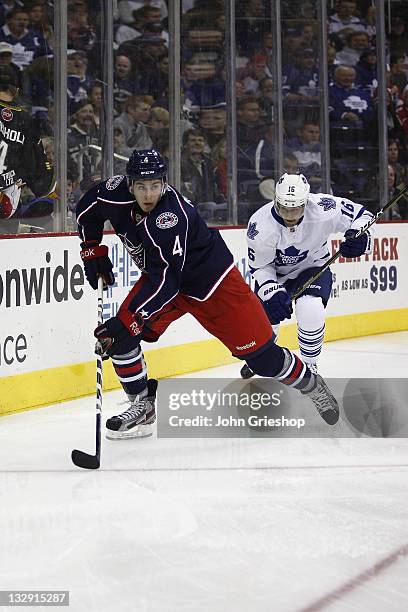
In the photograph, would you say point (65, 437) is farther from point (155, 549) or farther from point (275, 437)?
point (155, 549)

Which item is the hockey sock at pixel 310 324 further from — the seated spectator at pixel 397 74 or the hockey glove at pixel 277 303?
the seated spectator at pixel 397 74

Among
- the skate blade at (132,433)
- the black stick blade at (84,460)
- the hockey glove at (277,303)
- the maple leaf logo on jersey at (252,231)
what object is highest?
the maple leaf logo on jersey at (252,231)

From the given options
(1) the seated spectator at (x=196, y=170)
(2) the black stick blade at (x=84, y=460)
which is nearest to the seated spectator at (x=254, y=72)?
(1) the seated spectator at (x=196, y=170)

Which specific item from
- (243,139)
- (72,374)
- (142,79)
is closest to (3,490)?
(72,374)

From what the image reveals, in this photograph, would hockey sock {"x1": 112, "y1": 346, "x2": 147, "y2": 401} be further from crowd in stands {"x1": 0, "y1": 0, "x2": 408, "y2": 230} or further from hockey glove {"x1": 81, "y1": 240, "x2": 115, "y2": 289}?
crowd in stands {"x1": 0, "y1": 0, "x2": 408, "y2": 230}

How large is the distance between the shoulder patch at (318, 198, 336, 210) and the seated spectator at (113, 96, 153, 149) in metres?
1.76

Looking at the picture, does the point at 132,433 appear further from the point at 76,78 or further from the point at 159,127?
the point at 159,127

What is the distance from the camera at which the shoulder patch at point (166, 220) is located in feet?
13.3

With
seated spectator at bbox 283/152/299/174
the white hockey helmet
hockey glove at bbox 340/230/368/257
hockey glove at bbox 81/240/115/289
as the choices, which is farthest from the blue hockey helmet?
seated spectator at bbox 283/152/299/174

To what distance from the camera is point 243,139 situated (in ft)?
25.7

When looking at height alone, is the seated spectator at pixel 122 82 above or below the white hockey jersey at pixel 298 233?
above

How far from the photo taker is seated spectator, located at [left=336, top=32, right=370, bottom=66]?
8.92 meters

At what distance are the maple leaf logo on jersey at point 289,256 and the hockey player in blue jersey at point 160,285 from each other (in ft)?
2.31

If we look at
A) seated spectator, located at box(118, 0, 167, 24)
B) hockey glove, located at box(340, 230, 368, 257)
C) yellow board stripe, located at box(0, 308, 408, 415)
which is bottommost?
yellow board stripe, located at box(0, 308, 408, 415)
